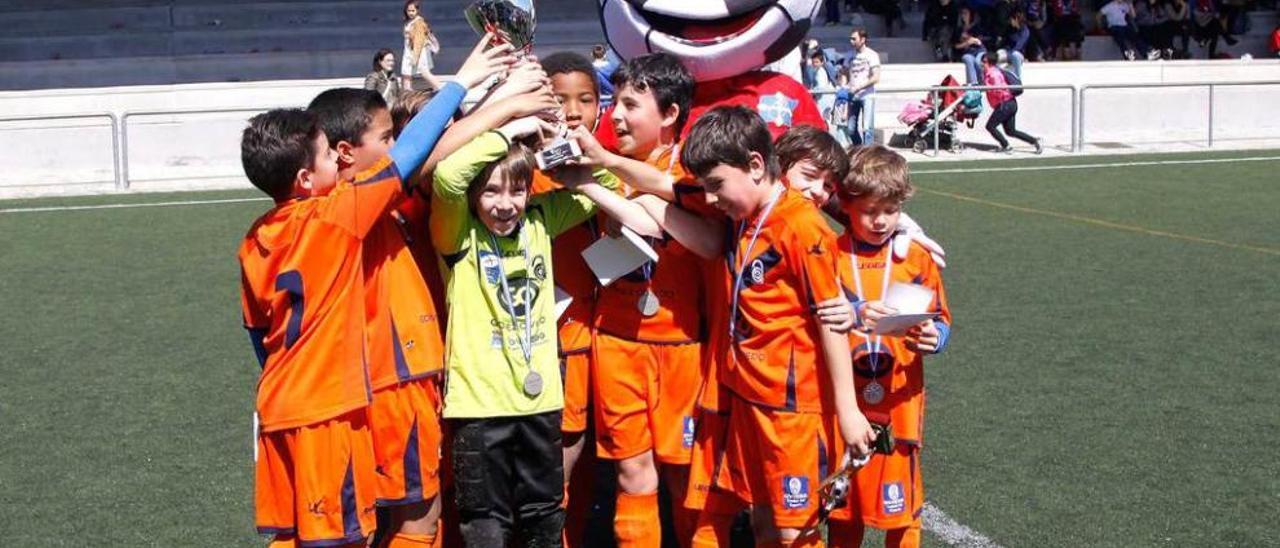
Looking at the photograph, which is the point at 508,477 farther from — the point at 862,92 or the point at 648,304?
the point at 862,92

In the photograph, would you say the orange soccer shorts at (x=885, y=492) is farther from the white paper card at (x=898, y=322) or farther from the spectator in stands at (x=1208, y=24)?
the spectator in stands at (x=1208, y=24)

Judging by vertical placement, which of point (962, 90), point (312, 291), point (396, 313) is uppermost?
point (962, 90)

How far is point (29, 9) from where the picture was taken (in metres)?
26.6

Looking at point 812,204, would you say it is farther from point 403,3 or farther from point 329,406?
point 403,3

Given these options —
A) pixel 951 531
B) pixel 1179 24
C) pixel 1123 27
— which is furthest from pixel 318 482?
pixel 1179 24

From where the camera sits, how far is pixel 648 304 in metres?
4.76

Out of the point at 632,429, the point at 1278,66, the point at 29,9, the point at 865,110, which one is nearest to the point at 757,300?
the point at 632,429

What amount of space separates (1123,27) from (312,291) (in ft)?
83.3

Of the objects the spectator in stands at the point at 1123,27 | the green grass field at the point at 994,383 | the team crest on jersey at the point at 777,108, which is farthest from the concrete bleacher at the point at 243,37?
the team crest on jersey at the point at 777,108

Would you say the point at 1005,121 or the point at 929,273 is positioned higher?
the point at 1005,121

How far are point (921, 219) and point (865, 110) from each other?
314 inches

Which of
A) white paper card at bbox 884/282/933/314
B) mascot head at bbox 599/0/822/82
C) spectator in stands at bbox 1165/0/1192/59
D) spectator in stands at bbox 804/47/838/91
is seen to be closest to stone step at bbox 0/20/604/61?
spectator in stands at bbox 804/47/838/91

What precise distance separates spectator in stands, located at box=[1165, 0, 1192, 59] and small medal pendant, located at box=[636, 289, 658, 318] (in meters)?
24.6

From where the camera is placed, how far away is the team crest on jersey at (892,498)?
14.9 ft
